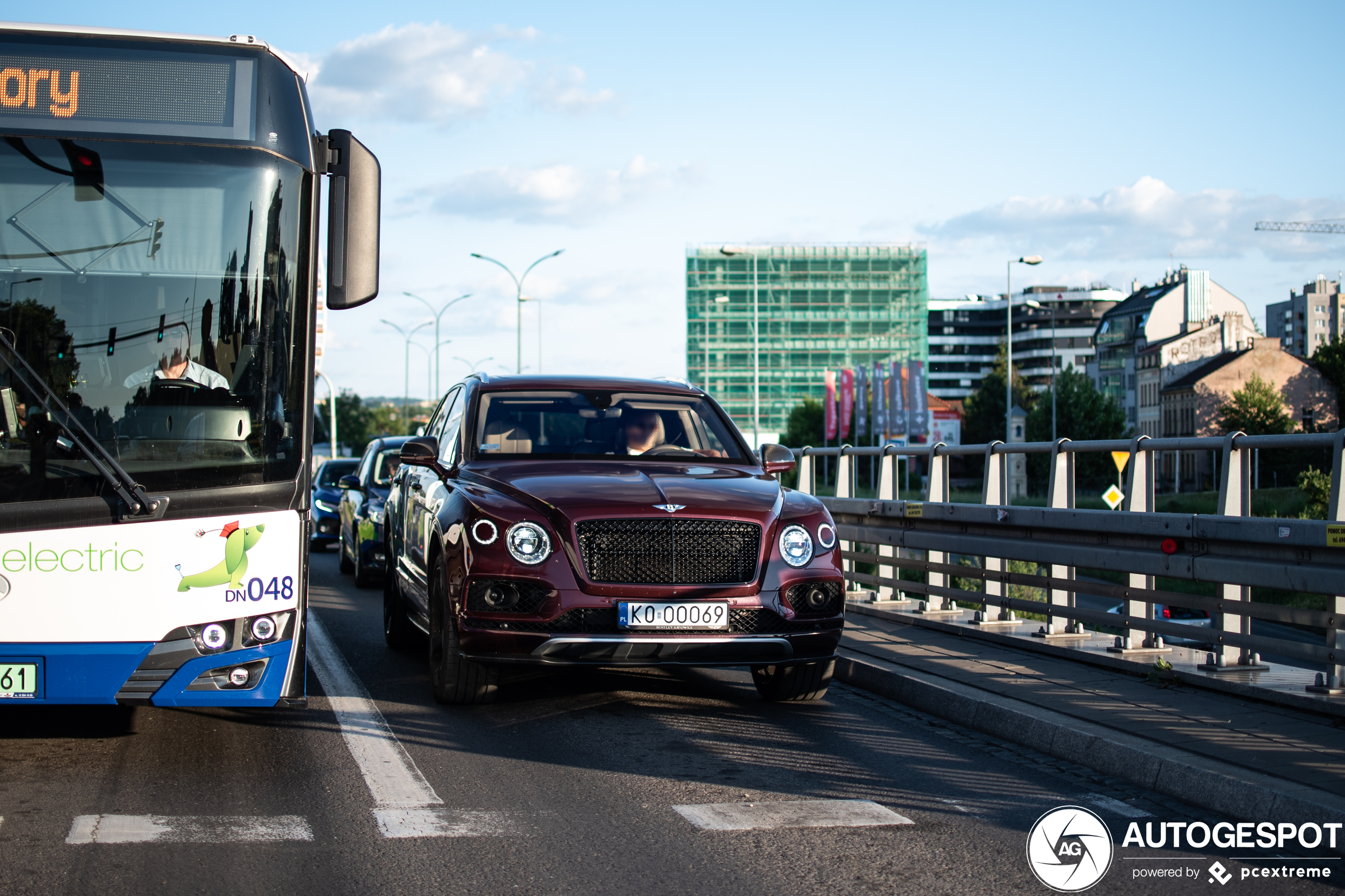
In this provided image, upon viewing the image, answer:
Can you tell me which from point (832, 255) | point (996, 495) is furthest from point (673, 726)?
point (832, 255)

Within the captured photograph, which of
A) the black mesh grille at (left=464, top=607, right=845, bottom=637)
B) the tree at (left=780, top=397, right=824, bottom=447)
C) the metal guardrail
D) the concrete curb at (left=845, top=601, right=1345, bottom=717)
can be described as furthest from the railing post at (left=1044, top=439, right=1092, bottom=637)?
the tree at (left=780, top=397, right=824, bottom=447)

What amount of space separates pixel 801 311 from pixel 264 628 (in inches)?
4821

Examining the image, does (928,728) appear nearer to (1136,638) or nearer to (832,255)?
(1136,638)

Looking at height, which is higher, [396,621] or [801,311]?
[801,311]

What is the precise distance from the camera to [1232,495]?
25.6 ft

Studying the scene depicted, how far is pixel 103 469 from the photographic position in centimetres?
574

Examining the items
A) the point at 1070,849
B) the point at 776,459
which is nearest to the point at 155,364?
the point at 776,459

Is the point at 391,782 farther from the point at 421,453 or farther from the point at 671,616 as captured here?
the point at 421,453

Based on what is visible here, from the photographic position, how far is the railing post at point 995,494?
10336mm

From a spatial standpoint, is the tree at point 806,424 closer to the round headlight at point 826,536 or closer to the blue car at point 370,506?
the blue car at point 370,506

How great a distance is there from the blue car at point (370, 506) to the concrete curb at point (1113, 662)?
583 cm

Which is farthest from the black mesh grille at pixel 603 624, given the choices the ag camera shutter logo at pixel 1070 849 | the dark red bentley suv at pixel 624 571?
the ag camera shutter logo at pixel 1070 849

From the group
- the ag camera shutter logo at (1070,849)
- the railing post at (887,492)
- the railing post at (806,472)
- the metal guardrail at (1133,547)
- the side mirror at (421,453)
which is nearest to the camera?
the ag camera shutter logo at (1070,849)

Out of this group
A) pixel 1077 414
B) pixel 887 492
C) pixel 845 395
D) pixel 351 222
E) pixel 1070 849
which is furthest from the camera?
pixel 1077 414
